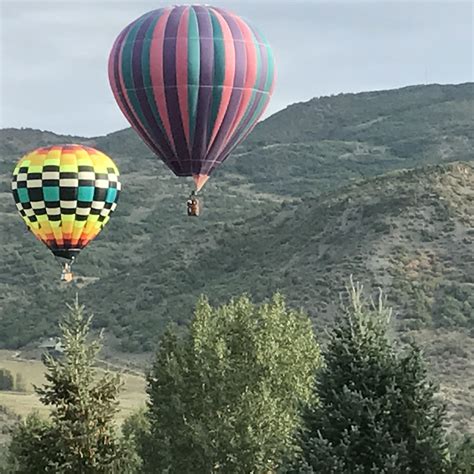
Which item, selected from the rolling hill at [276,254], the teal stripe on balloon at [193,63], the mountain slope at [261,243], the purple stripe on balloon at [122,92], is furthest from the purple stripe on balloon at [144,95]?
the mountain slope at [261,243]

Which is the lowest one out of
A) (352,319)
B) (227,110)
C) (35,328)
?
(35,328)

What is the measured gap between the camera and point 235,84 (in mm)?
37469

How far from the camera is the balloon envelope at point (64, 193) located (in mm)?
40844

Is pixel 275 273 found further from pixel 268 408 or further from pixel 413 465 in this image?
pixel 413 465

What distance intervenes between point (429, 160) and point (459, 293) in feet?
265

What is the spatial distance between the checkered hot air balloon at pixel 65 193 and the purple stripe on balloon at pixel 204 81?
192 inches

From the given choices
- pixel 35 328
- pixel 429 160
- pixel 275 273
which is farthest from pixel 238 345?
pixel 429 160

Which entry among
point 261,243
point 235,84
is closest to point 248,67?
point 235,84

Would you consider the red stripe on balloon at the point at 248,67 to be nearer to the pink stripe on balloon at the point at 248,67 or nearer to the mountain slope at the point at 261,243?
the pink stripe on balloon at the point at 248,67

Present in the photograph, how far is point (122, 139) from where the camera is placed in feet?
628

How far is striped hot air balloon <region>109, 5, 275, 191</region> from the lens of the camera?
37156 millimetres

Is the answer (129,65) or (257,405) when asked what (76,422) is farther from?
(129,65)

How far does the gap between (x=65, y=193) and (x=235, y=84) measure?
7199 millimetres

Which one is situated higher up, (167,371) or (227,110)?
(227,110)
